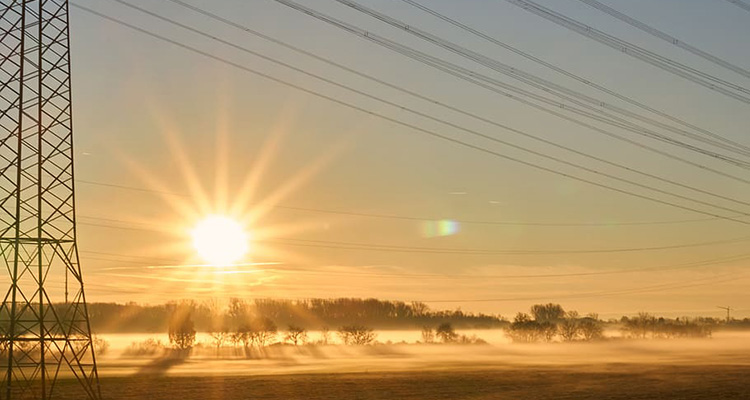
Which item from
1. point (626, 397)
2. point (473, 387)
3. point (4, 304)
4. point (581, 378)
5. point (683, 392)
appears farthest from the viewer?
point (581, 378)

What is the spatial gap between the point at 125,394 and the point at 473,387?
122 ft

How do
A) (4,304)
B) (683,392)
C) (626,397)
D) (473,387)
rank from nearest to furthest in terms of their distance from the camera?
(4,304)
(626,397)
(683,392)
(473,387)

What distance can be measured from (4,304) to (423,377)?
68762 millimetres

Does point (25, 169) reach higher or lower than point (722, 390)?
higher

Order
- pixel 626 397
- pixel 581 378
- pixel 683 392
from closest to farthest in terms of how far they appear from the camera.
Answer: pixel 626 397 < pixel 683 392 < pixel 581 378

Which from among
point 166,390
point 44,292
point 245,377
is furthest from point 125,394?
point 44,292

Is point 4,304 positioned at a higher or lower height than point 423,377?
higher

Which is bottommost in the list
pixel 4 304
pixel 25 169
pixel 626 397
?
pixel 626 397

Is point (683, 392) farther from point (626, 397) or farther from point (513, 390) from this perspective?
point (513, 390)

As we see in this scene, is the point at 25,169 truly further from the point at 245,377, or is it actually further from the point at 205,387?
the point at 245,377

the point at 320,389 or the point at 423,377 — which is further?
the point at 423,377

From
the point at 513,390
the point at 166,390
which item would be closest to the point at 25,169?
the point at 166,390

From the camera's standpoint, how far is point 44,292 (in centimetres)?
5409

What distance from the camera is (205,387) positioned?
97.8 meters
